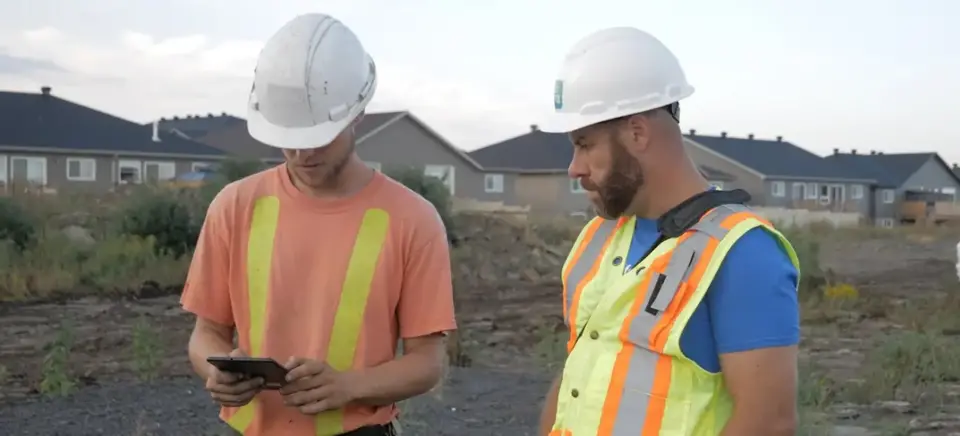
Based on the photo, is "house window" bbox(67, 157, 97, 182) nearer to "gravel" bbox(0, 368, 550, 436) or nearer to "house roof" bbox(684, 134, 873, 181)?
"house roof" bbox(684, 134, 873, 181)

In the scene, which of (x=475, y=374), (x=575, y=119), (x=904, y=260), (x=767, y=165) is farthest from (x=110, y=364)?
(x=767, y=165)

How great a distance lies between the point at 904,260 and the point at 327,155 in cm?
2898

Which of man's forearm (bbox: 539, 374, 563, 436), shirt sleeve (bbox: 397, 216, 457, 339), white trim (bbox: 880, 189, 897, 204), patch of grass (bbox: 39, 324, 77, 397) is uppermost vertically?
white trim (bbox: 880, 189, 897, 204)

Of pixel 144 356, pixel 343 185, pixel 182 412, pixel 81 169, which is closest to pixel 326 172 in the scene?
pixel 343 185

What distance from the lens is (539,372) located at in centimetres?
1054

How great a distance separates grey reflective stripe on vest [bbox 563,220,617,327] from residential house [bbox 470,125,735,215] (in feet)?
157

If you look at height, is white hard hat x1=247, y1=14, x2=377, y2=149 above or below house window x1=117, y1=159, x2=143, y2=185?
below

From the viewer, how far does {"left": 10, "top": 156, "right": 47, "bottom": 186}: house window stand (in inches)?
1544

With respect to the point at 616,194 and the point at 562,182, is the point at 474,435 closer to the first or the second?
the point at 616,194

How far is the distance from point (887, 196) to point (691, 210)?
227 ft

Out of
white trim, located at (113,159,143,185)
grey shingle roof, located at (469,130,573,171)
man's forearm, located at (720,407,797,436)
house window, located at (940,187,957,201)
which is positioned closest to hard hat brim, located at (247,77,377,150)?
man's forearm, located at (720,407,797,436)

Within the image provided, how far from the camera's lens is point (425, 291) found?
9.66 feet

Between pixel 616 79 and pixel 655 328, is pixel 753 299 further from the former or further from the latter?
pixel 616 79

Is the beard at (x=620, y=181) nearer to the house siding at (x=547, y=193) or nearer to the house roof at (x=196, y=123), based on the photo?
the house siding at (x=547, y=193)
